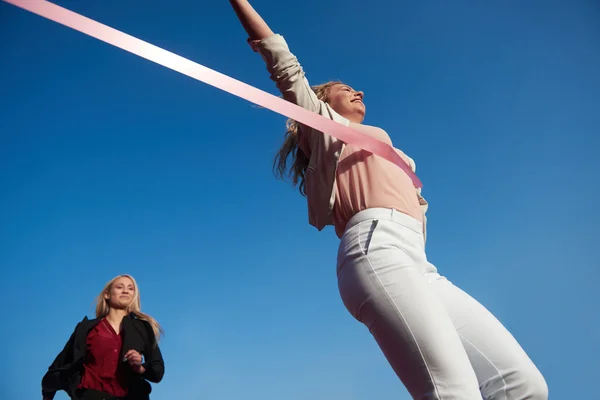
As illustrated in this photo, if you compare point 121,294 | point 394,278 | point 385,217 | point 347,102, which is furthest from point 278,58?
point 121,294

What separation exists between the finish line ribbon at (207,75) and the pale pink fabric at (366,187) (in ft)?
0.19

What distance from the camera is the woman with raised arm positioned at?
1853 mm

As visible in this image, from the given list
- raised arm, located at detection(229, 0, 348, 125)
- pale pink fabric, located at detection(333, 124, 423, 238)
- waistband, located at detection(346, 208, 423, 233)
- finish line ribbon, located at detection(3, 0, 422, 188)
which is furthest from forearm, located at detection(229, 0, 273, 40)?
waistband, located at detection(346, 208, 423, 233)

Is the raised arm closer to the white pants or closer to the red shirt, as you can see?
the white pants

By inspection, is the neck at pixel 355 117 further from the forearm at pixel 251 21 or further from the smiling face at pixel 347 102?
the forearm at pixel 251 21

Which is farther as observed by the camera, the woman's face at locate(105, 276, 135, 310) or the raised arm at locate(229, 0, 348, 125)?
the woman's face at locate(105, 276, 135, 310)

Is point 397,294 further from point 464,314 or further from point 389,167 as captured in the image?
point 389,167

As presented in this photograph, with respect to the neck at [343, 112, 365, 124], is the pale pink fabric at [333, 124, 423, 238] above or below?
below

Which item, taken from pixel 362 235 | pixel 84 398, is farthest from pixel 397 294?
pixel 84 398

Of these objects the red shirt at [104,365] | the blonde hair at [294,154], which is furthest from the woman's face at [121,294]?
the blonde hair at [294,154]

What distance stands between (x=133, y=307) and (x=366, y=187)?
12.4 feet

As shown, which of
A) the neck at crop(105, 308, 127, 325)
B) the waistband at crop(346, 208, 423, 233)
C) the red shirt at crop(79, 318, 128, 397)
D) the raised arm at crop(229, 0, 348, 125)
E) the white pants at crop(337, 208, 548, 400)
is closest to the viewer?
the white pants at crop(337, 208, 548, 400)

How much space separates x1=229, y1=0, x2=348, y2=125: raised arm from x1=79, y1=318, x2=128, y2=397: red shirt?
3172mm

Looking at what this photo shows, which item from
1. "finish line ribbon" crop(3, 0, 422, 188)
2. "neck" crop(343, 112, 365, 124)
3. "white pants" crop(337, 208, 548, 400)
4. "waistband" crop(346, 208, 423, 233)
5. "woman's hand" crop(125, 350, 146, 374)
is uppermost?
"neck" crop(343, 112, 365, 124)
